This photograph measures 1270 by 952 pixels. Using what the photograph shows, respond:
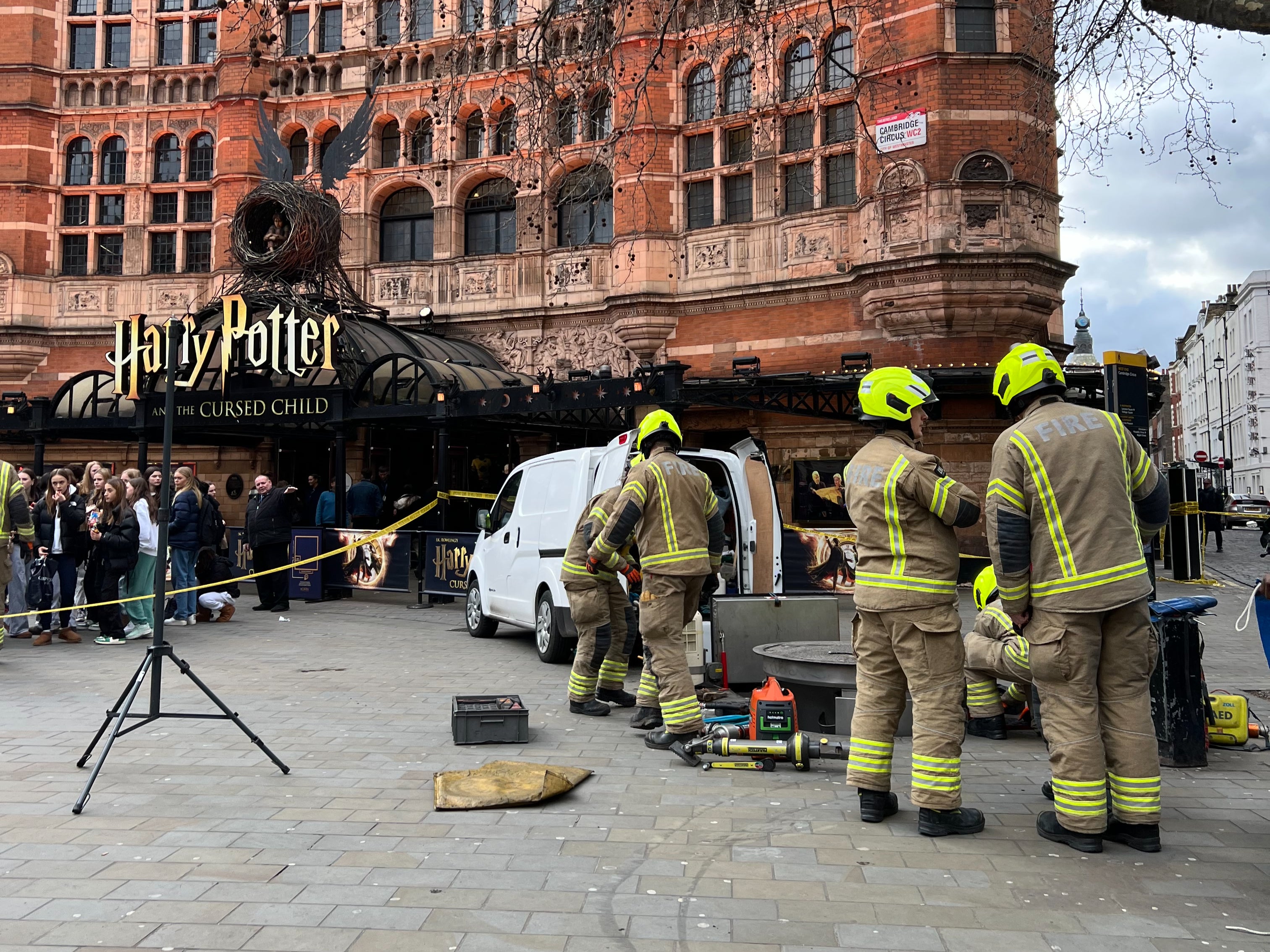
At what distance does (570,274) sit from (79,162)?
14.2 metres

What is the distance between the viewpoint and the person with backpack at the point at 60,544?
11367 mm

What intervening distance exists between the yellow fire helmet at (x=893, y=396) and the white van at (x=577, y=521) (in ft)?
12.8

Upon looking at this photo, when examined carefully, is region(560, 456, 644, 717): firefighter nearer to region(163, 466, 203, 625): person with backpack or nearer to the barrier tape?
the barrier tape

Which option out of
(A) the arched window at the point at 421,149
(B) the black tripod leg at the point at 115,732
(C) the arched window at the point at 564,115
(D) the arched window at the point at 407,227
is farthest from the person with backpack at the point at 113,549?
(A) the arched window at the point at 421,149

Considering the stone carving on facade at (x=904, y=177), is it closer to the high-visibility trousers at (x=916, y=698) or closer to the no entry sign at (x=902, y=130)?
the no entry sign at (x=902, y=130)

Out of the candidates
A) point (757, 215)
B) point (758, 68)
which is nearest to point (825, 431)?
point (757, 215)

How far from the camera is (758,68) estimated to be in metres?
19.2

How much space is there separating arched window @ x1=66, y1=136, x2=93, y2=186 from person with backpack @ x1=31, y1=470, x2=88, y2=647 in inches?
700

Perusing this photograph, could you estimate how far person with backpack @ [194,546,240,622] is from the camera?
13086mm

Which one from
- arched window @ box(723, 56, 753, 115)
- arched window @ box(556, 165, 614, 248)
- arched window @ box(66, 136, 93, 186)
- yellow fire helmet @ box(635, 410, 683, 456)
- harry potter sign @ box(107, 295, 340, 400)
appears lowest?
yellow fire helmet @ box(635, 410, 683, 456)

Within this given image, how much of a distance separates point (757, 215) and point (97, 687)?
15496 millimetres

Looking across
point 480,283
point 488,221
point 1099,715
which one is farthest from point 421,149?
point 1099,715

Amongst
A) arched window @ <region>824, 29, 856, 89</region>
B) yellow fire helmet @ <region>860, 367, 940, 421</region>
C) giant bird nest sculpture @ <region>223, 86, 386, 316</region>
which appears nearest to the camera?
yellow fire helmet @ <region>860, 367, 940, 421</region>

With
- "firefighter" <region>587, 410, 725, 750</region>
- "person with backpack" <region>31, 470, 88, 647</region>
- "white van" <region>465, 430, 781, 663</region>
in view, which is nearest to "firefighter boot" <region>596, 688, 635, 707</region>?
"firefighter" <region>587, 410, 725, 750</region>
